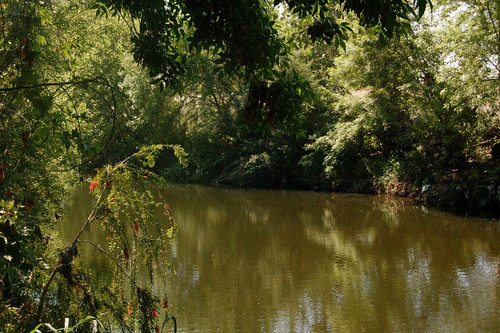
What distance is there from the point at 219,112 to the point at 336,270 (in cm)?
1835

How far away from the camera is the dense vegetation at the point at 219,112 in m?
3.77

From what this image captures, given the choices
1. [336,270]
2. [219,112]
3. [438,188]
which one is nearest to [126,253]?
[336,270]

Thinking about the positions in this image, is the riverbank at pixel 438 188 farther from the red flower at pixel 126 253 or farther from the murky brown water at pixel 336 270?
the red flower at pixel 126 253

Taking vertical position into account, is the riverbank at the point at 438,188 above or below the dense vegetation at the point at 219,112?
below

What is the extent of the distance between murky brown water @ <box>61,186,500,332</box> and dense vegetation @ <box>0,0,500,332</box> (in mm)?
1431

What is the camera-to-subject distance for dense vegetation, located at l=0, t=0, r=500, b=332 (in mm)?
3773

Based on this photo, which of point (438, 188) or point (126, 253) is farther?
point (438, 188)

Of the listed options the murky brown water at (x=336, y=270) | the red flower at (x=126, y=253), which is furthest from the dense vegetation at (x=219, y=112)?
the murky brown water at (x=336, y=270)

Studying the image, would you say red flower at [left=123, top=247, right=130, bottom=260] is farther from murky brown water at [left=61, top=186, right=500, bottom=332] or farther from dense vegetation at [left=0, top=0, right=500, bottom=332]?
murky brown water at [left=61, top=186, right=500, bottom=332]

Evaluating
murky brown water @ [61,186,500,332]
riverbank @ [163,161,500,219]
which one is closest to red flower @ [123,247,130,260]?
murky brown water @ [61,186,500,332]

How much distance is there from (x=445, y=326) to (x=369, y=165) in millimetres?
14217

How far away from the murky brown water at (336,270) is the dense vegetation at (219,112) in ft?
4.69

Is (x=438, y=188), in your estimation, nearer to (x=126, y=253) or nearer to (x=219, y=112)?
(x=219, y=112)

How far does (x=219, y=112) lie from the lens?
2806 centimetres
